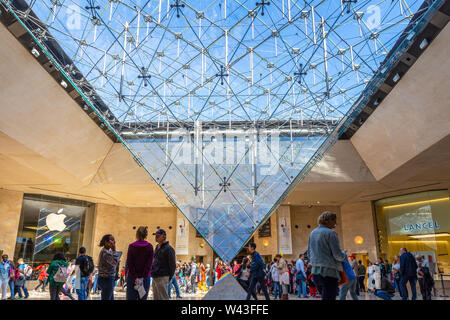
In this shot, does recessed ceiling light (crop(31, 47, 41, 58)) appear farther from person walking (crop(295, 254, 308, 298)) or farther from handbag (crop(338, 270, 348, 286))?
person walking (crop(295, 254, 308, 298))

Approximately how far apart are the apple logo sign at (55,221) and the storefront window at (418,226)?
16.8m

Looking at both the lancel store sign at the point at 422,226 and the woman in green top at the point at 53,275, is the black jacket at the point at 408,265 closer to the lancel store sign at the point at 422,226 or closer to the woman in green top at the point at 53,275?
the woman in green top at the point at 53,275

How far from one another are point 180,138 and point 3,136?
468cm

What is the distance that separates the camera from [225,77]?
969 centimetres

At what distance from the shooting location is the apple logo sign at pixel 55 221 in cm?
1754

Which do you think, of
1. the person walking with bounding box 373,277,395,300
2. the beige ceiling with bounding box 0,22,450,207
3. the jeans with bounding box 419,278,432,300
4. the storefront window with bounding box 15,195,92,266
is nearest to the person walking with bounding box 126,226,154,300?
the person walking with bounding box 373,277,395,300

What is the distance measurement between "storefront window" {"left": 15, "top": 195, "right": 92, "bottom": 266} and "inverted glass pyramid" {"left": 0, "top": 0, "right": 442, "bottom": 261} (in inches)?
397

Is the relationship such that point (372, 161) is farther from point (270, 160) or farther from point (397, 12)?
point (397, 12)

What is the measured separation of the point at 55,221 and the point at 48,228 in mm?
538

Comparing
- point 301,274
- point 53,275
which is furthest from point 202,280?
point 53,275

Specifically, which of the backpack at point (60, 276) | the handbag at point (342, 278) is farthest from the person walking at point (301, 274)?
the handbag at point (342, 278)

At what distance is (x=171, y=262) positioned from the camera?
4.00 meters

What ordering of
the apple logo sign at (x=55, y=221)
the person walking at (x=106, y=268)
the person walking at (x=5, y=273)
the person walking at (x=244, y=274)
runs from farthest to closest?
the apple logo sign at (x=55, y=221) → the person walking at (x=5, y=273) → the person walking at (x=244, y=274) → the person walking at (x=106, y=268)

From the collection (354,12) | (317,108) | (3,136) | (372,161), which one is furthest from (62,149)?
(372,161)
